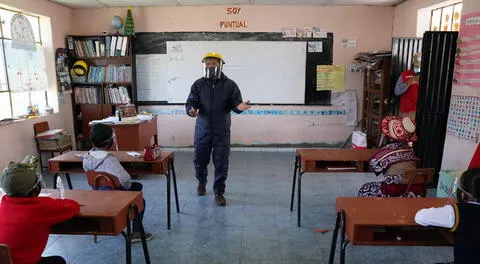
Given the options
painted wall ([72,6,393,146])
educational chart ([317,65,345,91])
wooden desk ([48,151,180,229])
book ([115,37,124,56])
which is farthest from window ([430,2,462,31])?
book ([115,37,124,56])

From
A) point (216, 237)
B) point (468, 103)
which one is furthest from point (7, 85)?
point (468, 103)

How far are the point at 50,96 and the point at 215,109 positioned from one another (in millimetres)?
3347

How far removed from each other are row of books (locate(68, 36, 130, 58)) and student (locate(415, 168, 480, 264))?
17.2 ft

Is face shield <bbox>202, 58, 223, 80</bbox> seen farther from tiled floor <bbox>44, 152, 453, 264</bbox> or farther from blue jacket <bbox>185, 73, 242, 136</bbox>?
tiled floor <bbox>44, 152, 453, 264</bbox>

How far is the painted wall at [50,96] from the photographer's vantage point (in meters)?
4.38

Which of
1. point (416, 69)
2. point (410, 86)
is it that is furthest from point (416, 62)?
point (410, 86)

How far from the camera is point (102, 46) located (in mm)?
5652

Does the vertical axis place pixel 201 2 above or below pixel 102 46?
above

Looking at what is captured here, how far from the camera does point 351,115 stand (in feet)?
19.9

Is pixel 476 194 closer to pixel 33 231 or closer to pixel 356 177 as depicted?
pixel 33 231

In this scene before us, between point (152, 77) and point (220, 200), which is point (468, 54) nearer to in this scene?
point (220, 200)

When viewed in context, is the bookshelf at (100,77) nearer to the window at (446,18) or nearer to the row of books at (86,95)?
the row of books at (86,95)

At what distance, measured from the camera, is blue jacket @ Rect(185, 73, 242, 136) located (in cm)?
358

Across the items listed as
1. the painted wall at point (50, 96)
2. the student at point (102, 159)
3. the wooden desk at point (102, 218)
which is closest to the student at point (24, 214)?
the wooden desk at point (102, 218)
